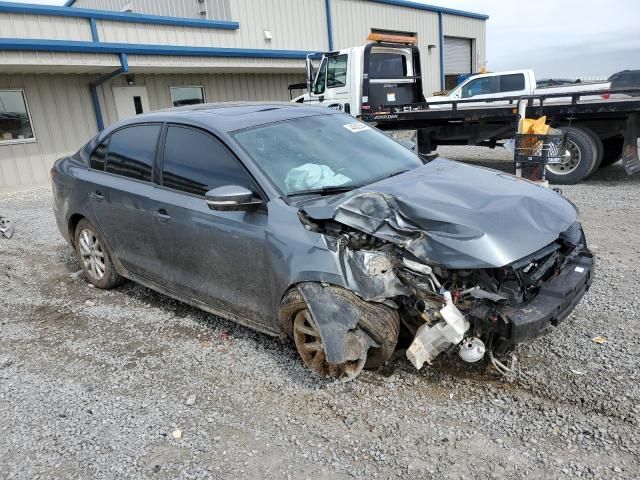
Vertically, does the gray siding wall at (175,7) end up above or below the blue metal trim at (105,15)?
above

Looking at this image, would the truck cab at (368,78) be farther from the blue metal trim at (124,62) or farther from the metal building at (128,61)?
the blue metal trim at (124,62)

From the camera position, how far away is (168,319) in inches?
170

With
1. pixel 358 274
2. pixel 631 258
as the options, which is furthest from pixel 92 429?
pixel 631 258

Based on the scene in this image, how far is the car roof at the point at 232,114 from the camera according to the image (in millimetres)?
3730

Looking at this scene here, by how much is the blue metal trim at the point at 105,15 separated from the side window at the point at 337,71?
5.20 m

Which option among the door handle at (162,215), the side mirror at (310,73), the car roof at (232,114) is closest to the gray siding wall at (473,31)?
the side mirror at (310,73)

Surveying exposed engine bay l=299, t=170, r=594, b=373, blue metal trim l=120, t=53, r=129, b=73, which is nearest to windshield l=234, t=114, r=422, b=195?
exposed engine bay l=299, t=170, r=594, b=373

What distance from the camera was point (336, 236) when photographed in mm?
2980

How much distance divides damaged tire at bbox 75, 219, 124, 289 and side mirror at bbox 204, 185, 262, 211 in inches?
79.2

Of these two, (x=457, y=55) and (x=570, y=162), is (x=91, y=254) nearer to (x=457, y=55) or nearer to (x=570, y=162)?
(x=570, y=162)

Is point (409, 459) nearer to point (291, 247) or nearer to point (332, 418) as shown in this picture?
point (332, 418)

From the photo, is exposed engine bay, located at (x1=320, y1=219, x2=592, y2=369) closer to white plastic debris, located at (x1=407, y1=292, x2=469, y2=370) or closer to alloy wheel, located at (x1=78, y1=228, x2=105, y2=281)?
white plastic debris, located at (x1=407, y1=292, x2=469, y2=370)

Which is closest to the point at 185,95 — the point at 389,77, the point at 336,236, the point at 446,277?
the point at 389,77

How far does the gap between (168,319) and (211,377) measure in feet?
3.65
